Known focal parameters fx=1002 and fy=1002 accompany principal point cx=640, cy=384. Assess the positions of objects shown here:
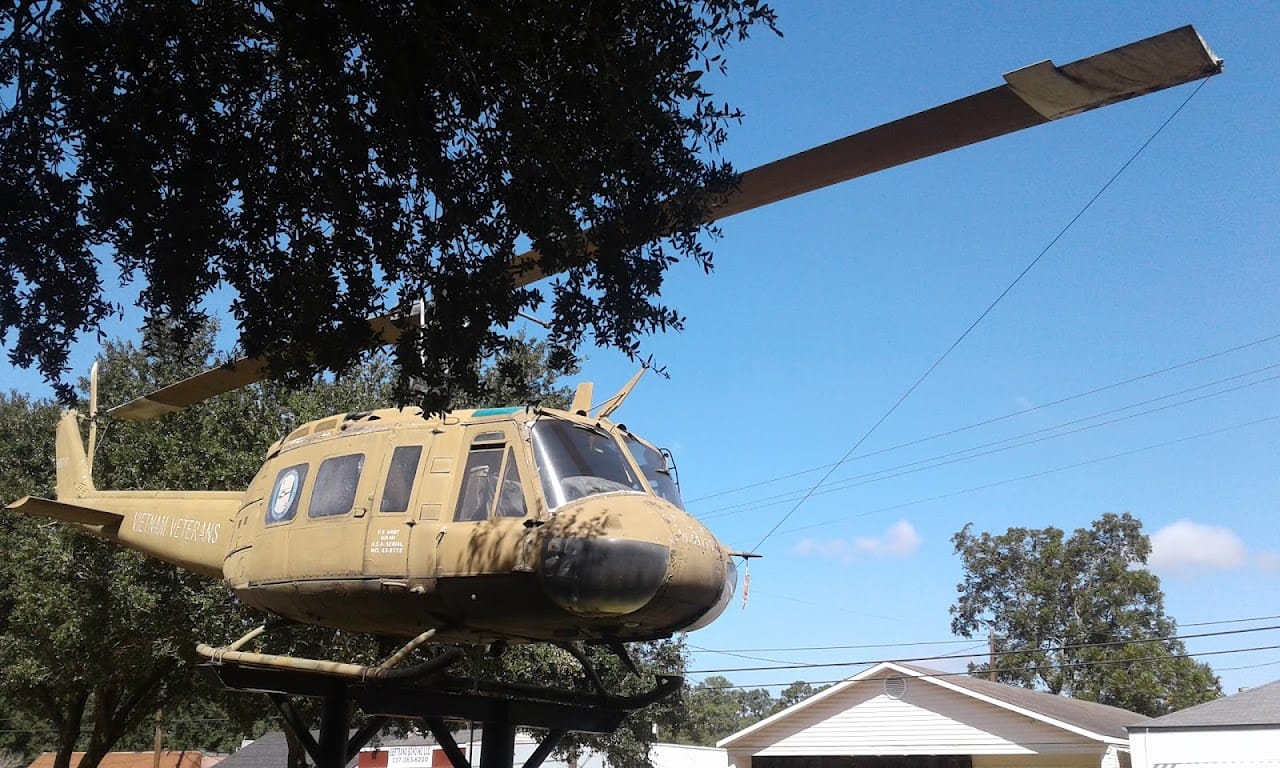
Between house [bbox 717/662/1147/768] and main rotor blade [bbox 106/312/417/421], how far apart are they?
19.4m

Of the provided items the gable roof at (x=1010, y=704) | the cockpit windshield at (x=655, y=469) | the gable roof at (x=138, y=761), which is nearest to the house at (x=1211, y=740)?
the gable roof at (x=1010, y=704)

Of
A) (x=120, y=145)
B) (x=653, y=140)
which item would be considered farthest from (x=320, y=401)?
(x=653, y=140)

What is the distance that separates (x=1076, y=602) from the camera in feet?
202

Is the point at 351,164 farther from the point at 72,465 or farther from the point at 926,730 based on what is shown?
the point at 926,730

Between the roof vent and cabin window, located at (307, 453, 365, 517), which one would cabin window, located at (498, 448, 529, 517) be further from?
the roof vent

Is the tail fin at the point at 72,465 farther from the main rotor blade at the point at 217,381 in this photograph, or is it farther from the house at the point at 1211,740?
the house at the point at 1211,740

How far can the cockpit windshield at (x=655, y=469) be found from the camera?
8773mm

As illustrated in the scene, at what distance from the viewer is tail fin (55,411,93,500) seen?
1403cm

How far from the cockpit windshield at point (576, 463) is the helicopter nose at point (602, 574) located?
55 centimetres

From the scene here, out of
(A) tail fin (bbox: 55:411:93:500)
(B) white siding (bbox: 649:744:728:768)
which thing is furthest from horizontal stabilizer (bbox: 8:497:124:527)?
(B) white siding (bbox: 649:744:728:768)

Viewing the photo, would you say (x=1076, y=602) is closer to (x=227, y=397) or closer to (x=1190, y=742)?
(x=1190, y=742)

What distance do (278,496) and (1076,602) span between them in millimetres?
61659

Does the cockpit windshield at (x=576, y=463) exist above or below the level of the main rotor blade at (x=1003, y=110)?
below

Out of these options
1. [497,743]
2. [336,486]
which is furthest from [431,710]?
[336,486]
